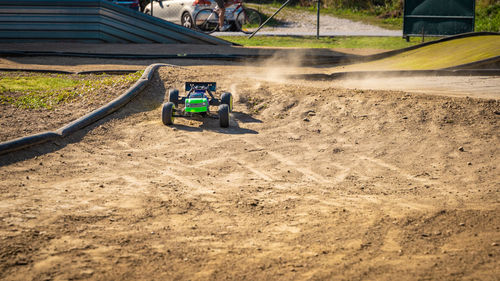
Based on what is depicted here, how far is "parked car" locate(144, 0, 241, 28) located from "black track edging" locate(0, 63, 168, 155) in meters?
11.3

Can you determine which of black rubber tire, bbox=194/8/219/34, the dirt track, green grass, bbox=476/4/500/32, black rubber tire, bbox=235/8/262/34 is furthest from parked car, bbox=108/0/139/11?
the dirt track

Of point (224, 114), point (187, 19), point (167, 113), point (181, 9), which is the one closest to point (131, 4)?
point (181, 9)

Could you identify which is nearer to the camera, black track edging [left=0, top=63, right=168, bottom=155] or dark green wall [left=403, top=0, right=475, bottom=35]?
black track edging [left=0, top=63, right=168, bottom=155]

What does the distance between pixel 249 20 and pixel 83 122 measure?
1774 cm

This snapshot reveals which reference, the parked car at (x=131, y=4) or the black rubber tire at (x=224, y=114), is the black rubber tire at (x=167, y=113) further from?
the parked car at (x=131, y=4)

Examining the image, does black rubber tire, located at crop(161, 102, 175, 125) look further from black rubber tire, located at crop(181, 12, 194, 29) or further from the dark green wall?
black rubber tire, located at crop(181, 12, 194, 29)

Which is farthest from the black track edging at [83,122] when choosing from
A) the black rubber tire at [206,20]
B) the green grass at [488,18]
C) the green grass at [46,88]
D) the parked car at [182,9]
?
the green grass at [488,18]

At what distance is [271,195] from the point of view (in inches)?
216

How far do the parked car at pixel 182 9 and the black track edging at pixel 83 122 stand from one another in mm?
11320

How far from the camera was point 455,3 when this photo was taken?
18641 mm

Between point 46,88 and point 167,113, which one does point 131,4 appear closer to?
point 46,88

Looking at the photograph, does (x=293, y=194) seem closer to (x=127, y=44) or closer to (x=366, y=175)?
(x=366, y=175)

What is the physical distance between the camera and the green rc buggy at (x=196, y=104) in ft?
26.7

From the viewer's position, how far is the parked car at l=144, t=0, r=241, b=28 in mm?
21750
